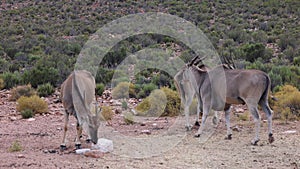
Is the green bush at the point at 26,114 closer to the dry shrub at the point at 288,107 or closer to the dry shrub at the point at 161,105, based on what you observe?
the dry shrub at the point at 161,105

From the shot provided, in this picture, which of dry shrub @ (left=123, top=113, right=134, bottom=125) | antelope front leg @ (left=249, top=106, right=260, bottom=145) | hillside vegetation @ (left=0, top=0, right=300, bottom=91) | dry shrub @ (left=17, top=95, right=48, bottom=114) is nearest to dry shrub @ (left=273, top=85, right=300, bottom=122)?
antelope front leg @ (left=249, top=106, right=260, bottom=145)

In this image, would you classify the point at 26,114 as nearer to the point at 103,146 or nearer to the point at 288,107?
the point at 103,146

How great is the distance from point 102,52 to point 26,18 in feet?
A: 75.8

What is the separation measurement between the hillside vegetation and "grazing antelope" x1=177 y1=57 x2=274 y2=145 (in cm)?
605

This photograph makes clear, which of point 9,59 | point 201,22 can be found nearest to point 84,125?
point 9,59

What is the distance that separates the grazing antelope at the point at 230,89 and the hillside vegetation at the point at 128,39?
605cm

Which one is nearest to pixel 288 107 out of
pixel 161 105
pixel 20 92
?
pixel 161 105

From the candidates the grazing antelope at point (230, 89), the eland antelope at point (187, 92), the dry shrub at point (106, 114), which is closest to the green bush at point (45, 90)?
the dry shrub at point (106, 114)

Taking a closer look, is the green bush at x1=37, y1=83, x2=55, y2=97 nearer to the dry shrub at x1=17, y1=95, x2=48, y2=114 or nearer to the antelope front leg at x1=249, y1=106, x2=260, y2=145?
the dry shrub at x1=17, y1=95, x2=48, y2=114

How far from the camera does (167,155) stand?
10.6m

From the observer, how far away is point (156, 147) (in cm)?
1150

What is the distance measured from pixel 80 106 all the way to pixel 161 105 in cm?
624

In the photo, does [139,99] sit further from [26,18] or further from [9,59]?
[26,18]

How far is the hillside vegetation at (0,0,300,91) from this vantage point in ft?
77.2
